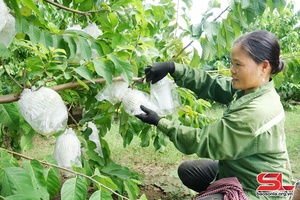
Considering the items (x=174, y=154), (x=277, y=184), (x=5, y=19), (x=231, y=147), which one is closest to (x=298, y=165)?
(x=174, y=154)

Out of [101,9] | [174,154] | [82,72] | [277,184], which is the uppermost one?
[101,9]

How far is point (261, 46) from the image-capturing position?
151 cm

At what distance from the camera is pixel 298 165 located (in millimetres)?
3873

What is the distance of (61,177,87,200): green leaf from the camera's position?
121 cm

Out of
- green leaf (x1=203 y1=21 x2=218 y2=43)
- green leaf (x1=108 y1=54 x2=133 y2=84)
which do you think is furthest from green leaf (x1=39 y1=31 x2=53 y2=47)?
green leaf (x1=203 y1=21 x2=218 y2=43)

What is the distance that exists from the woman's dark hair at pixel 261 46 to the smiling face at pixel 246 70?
0.05 feet

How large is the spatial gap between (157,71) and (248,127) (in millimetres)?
516

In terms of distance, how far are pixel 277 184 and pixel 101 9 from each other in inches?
41.9

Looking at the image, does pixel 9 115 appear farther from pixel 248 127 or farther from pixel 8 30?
pixel 248 127

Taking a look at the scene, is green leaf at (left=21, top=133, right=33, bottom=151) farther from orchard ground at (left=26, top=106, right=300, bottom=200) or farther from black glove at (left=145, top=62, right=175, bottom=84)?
orchard ground at (left=26, top=106, right=300, bottom=200)

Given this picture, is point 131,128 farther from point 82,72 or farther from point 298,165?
point 298,165

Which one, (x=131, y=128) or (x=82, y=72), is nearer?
(x=82, y=72)

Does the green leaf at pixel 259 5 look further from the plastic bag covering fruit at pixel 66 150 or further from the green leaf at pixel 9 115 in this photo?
the green leaf at pixel 9 115

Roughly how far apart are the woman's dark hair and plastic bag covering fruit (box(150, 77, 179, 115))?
42 centimetres
